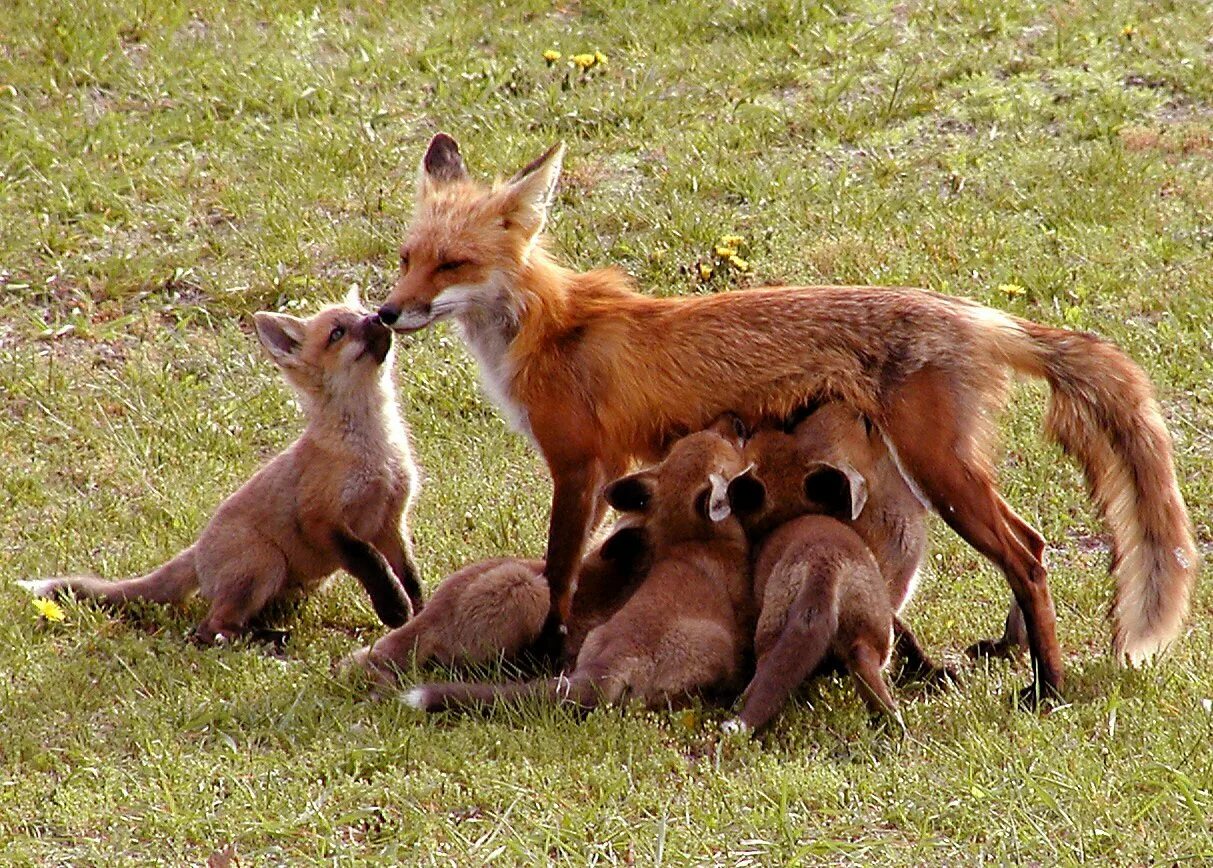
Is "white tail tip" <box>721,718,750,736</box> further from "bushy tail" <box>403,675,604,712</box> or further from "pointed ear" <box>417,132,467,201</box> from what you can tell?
"pointed ear" <box>417,132,467,201</box>

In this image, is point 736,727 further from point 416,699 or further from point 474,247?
point 474,247

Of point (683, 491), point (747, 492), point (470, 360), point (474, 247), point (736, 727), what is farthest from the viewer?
point (470, 360)

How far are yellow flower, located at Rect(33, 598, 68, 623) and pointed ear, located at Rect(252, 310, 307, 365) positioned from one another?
5.65 feet

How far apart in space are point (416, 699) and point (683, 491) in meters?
1.54

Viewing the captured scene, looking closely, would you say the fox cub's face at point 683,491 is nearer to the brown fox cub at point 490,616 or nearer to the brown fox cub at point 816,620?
the brown fox cub at point 490,616

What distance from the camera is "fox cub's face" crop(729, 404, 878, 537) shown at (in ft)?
24.2

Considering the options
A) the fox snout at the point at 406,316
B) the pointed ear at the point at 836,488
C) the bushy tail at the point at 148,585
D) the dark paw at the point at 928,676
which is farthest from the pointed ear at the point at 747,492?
the bushy tail at the point at 148,585

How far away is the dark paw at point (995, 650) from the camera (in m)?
7.73

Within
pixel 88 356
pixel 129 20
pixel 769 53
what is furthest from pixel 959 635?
pixel 129 20

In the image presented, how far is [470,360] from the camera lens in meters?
11.1

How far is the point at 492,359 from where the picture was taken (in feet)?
26.3

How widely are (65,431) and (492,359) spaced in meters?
3.75

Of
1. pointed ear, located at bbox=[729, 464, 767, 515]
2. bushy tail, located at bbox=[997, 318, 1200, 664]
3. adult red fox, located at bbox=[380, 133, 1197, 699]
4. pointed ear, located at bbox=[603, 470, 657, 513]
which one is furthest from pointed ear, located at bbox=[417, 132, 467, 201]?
bushy tail, located at bbox=[997, 318, 1200, 664]

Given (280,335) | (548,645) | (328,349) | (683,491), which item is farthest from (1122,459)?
(280,335)
